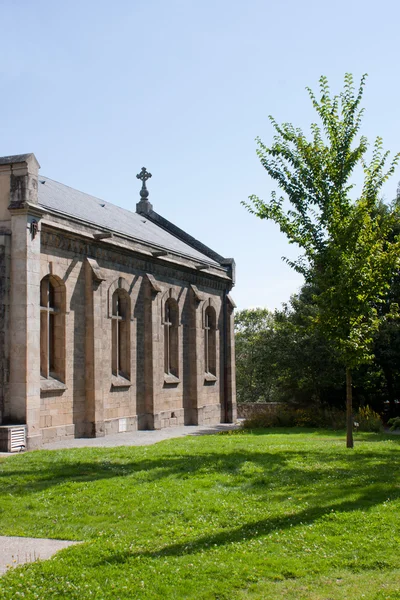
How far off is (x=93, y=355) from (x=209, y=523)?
13121 mm

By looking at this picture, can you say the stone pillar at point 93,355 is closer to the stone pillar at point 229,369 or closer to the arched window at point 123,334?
the arched window at point 123,334

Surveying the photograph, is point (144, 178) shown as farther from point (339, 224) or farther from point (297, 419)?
point (339, 224)

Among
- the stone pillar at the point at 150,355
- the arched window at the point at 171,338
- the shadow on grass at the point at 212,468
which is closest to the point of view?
the shadow on grass at the point at 212,468

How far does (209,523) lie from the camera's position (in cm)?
905

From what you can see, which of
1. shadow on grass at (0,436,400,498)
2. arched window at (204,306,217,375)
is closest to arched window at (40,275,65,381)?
shadow on grass at (0,436,400,498)

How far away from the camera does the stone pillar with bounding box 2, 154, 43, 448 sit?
58.3ft

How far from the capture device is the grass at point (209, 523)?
673cm

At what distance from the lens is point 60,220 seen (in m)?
20.8

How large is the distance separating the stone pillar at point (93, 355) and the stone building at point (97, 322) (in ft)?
0.11

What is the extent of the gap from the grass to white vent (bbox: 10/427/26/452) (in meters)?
2.42

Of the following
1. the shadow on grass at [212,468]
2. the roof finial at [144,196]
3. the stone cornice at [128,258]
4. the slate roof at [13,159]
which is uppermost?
the roof finial at [144,196]

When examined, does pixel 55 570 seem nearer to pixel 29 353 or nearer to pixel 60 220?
pixel 29 353

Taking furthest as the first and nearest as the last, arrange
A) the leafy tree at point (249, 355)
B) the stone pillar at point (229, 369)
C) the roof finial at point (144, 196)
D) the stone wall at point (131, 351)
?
1. the leafy tree at point (249, 355)
2. the roof finial at point (144, 196)
3. the stone pillar at point (229, 369)
4. the stone wall at point (131, 351)

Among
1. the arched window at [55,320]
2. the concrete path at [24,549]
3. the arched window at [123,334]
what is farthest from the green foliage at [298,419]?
the concrete path at [24,549]
